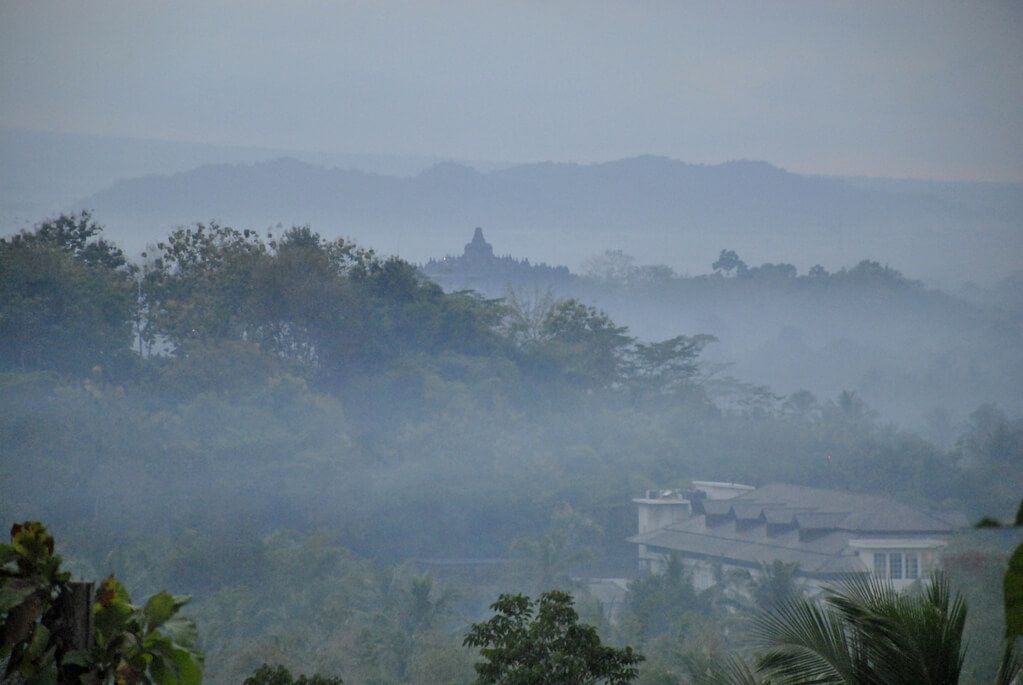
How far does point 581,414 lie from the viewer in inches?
1373

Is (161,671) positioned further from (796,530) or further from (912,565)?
(796,530)

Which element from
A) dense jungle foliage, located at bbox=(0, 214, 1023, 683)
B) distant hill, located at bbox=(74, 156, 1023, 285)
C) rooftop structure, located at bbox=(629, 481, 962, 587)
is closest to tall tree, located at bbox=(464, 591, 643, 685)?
dense jungle foliage, located at bbox=(0, 214, 1023, 683)

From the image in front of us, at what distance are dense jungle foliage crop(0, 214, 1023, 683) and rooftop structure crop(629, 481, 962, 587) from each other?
1.35m

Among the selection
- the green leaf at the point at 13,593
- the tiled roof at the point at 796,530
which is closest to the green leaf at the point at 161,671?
the green leaf at the point at 13,593

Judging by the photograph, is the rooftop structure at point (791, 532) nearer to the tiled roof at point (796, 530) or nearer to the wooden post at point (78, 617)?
the tiled roof at point (796, 530)

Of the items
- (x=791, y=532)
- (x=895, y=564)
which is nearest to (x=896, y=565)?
(x=895, y=564)

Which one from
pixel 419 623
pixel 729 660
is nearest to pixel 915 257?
pixel 419 623

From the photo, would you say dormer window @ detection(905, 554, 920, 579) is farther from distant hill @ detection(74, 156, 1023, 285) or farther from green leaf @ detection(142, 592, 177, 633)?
distant hill @ detection(74, 156, 1023, 285)

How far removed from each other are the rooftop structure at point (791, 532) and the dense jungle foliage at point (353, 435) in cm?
135

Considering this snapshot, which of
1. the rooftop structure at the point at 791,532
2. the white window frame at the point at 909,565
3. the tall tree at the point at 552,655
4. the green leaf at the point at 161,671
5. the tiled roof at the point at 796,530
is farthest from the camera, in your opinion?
the tiled roof at the point at 796,530

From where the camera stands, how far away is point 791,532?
26547mm

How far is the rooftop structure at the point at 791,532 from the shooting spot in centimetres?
2353

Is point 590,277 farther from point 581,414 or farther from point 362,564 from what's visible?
point 362,564

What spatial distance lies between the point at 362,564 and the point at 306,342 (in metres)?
11.1
